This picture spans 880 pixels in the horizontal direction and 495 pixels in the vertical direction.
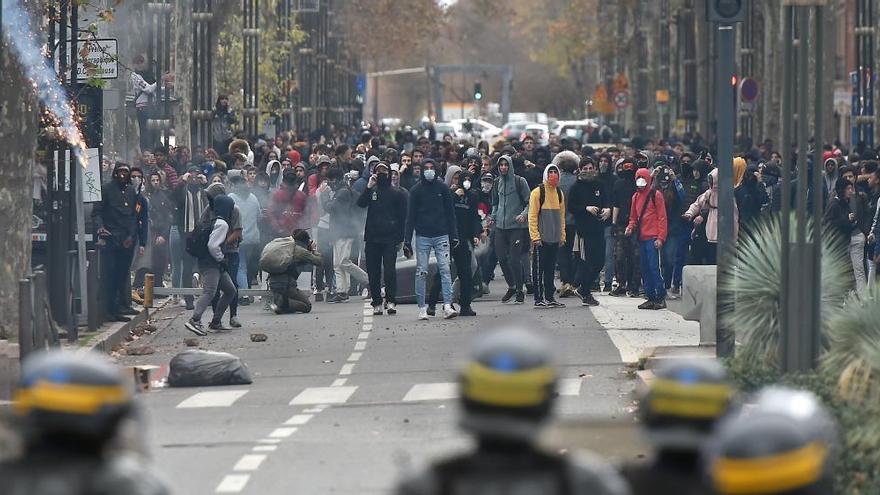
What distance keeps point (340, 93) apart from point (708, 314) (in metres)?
80.9

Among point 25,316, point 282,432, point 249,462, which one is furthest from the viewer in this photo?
point 25,316

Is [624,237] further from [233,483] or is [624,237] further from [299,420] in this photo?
[233,483]

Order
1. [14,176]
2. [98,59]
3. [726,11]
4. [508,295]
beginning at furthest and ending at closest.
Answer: [508,295] → [98,59] → [14,176] → [726,11]

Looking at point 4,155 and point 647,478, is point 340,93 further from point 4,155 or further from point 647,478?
point 647,478

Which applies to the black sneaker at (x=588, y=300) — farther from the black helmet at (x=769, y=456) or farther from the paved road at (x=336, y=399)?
the black helmet at (x=769, y=456)

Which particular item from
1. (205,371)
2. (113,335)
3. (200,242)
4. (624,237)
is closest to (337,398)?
(205,371)

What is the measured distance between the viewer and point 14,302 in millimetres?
18797

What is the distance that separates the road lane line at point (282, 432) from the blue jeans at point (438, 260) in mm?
8664

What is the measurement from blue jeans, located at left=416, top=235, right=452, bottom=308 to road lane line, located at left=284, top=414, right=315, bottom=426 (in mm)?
7886

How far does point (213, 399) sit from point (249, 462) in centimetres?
371

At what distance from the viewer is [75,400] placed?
175 inches

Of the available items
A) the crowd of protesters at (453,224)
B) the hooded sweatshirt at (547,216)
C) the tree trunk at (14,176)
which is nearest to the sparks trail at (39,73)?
the tree trunk at (14,176)

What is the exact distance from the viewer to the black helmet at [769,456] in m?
4.26

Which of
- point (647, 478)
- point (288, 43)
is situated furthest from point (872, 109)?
point (647, 478)
